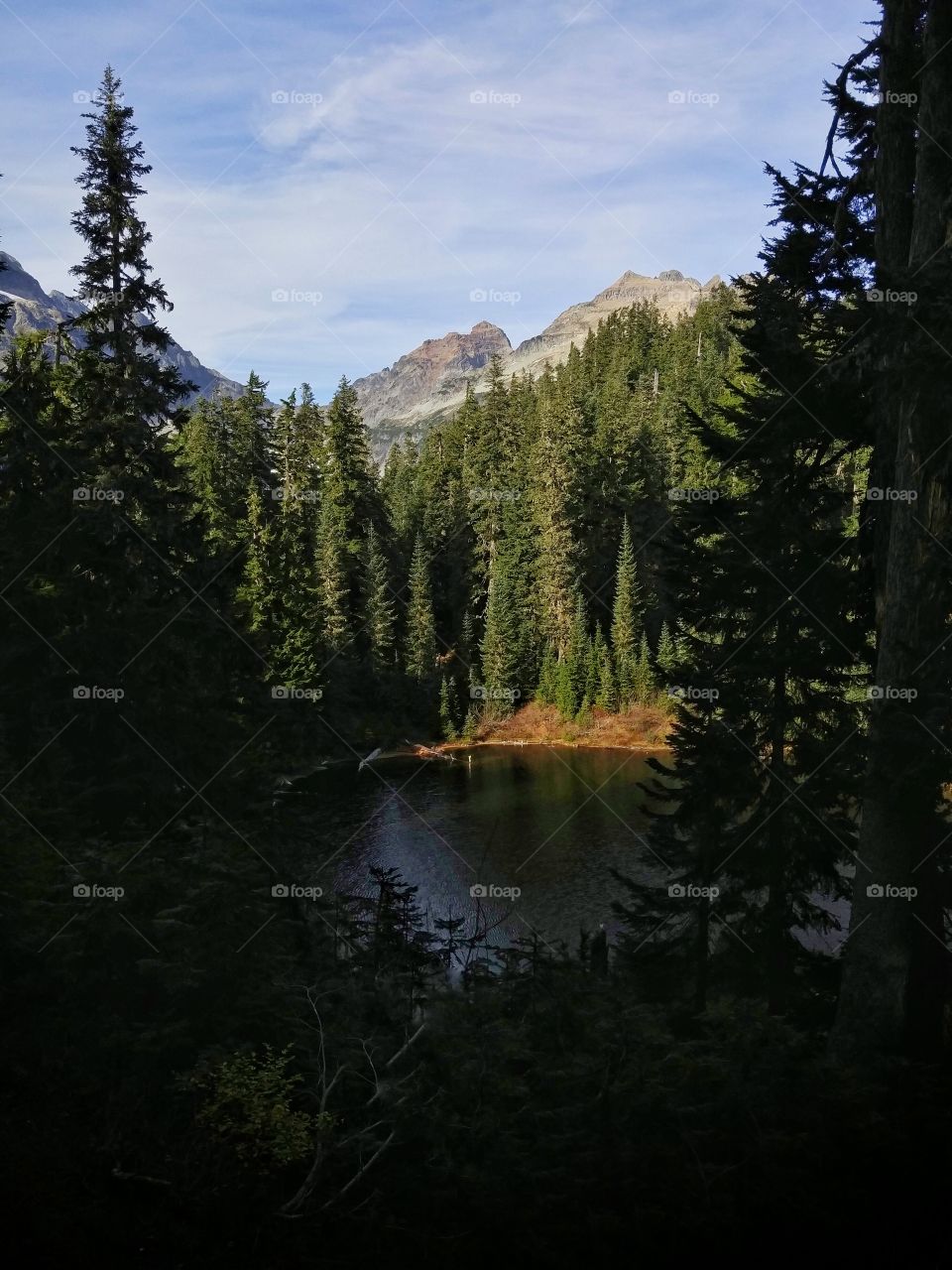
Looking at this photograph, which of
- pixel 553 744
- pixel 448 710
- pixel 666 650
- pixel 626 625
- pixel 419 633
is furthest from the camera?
pixel 419 633

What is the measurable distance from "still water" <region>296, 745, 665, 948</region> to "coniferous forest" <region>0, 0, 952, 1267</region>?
4.27 meters

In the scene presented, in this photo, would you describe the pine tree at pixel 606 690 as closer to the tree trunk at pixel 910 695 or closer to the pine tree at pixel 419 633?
the pine tree at pixel 419 633

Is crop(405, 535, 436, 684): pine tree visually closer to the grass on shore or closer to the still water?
the grass on shore

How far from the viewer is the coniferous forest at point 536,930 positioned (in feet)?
20.3

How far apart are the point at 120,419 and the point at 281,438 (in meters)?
46.4

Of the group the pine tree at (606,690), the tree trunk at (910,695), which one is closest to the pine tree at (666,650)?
the pine tree at (606,690)

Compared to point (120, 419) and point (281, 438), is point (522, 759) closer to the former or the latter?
point (281, 438)

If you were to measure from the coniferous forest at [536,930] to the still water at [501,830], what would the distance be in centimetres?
427

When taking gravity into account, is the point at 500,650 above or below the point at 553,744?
above

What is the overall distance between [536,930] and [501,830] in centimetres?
2263

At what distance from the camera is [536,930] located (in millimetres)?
13078

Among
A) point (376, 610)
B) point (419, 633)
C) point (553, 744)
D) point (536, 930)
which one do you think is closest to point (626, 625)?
point (553, 744)

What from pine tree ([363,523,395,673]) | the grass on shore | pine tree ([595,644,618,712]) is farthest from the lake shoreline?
pine tree ([363,523,395,673])

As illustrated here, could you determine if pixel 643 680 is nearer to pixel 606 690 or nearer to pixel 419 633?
pixel 606 690
